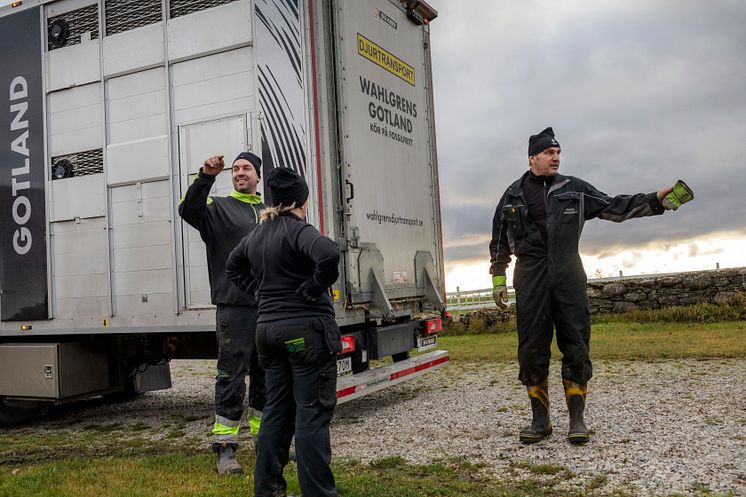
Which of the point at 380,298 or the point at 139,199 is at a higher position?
the point at 139,199

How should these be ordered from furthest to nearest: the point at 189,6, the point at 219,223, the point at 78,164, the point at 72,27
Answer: the point at 72,27 < the point at 78,164 < the point at 189,6 < the point at 219,223

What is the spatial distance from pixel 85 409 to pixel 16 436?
1613mm

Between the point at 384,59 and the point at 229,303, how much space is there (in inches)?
140

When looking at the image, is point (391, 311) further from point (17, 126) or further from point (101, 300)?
point (17, 126)

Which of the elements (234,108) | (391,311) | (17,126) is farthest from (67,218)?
(391,311)

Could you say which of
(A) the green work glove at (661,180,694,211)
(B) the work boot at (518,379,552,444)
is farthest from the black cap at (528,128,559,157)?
(B) the work boot at (518,379,552,444)

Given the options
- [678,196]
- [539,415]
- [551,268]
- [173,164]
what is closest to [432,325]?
[539,415]

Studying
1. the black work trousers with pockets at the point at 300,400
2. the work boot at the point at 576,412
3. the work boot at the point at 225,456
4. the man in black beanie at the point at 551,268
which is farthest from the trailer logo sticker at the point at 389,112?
the black work trousers with pockets at the point at 300,400

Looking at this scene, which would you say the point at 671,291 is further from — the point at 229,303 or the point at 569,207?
the point at 229,303

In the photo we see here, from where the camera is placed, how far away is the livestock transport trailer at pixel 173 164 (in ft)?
20.1

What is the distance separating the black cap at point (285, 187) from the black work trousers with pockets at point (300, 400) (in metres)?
0.65

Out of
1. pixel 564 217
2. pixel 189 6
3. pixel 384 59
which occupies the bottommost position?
pixel 564 217

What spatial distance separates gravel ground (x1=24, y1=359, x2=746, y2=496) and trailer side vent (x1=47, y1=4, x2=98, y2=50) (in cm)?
396

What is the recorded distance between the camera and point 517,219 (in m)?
5.43
